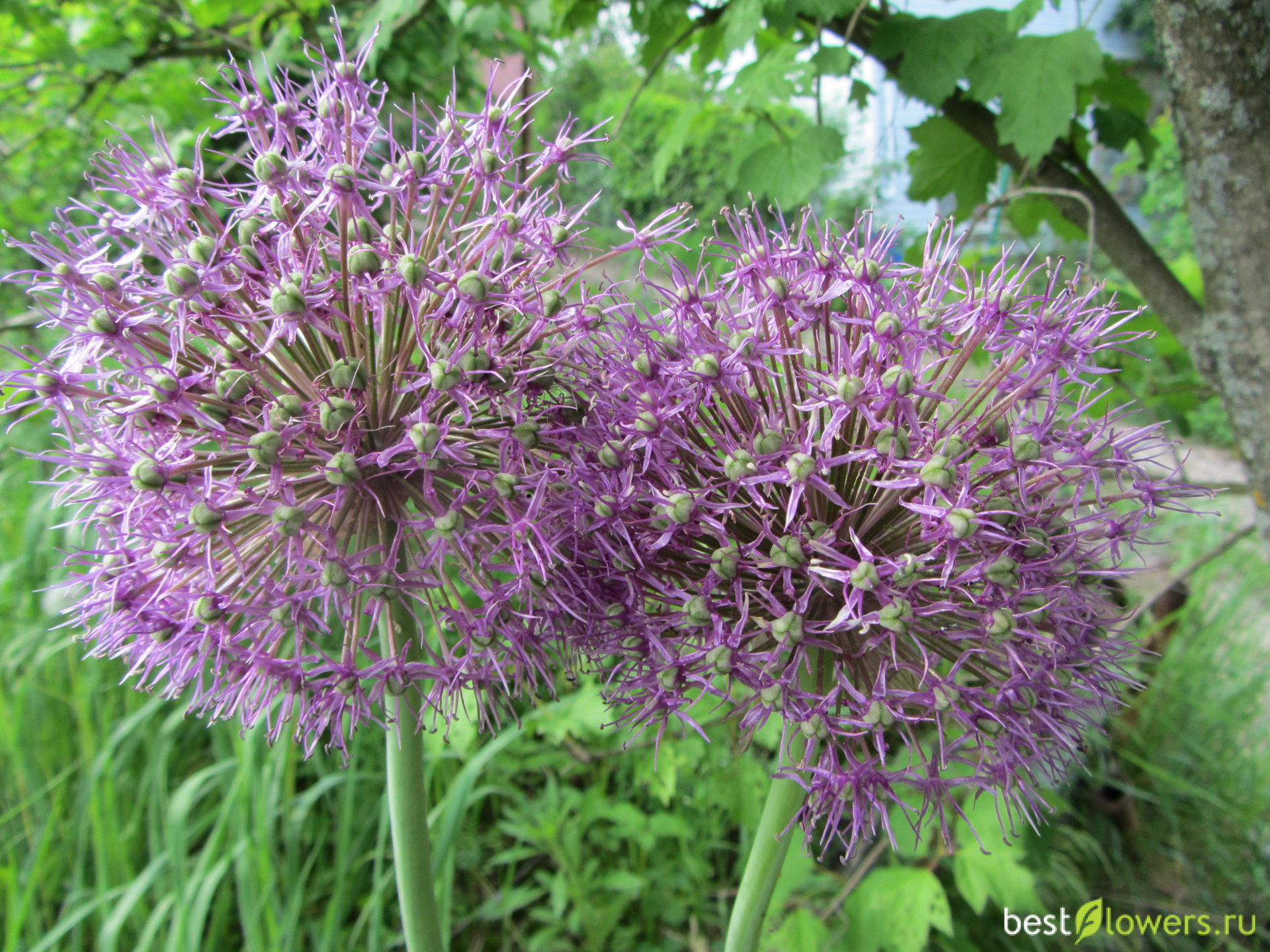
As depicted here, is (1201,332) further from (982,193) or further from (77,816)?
(77,816)

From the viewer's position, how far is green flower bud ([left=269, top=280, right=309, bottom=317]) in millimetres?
865

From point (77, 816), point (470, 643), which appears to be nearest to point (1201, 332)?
point (470, 643)

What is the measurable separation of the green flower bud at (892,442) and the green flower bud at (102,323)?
87 cm

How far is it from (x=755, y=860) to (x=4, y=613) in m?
3.14

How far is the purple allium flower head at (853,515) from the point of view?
0.91 m

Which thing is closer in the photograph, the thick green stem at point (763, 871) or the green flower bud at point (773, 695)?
the green flower bud at point (773, 695)

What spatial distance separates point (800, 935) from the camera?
5.77ft

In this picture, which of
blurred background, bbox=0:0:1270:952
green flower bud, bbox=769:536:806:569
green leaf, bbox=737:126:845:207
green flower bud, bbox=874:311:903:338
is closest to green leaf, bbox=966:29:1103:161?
blurred background, bbox=0:0:1270:952

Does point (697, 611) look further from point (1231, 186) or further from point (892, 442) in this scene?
point (1231, 186)

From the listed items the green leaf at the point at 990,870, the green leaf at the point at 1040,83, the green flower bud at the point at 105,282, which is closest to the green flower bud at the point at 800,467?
the green flower bud at the point at 105,282

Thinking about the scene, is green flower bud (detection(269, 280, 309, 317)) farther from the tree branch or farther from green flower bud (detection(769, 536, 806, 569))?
the tree branch

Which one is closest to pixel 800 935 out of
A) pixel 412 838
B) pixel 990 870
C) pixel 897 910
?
pixel 897 910

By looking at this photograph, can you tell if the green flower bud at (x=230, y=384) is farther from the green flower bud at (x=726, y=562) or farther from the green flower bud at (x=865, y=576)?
the green flower bud at (x=865, y=576)

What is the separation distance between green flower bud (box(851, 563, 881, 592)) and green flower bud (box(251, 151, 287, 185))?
0.79 metres
